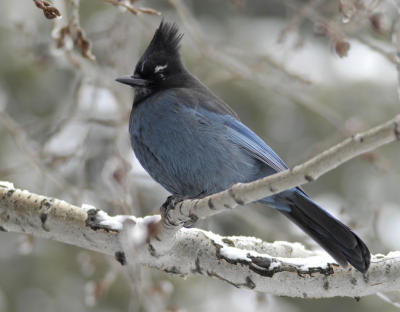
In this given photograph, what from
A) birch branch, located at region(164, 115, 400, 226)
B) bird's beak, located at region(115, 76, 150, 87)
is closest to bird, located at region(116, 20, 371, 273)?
bird's beak, located at region(115, 76, 150, 87)

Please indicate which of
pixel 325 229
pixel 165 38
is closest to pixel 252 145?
pixel 325 229

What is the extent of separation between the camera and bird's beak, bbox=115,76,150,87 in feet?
15.0

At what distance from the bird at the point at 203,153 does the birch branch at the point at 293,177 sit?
1.01m

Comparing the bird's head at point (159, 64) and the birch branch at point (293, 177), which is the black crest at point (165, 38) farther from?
the birch branch at point (293, 177)

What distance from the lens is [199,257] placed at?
3.57 m

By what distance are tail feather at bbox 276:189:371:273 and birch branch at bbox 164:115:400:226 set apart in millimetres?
990

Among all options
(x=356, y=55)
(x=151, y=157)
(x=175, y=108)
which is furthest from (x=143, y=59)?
(x=356, y=55)

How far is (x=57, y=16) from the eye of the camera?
2855 mm

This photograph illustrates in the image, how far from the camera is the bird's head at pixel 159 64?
469cm

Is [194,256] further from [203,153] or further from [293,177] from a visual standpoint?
[293,177]

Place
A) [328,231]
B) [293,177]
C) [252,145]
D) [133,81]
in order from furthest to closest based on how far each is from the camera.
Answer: [133,81], [252,145], [328,231], [293,177]

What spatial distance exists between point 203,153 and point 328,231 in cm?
88

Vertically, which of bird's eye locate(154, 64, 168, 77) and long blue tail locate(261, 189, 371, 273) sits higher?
bird's eye locate(154, 64, 168, 77)

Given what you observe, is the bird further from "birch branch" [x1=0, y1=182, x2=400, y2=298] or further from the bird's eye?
"birch branch" [x1=0, y1=182, x2=400, y2=298]
